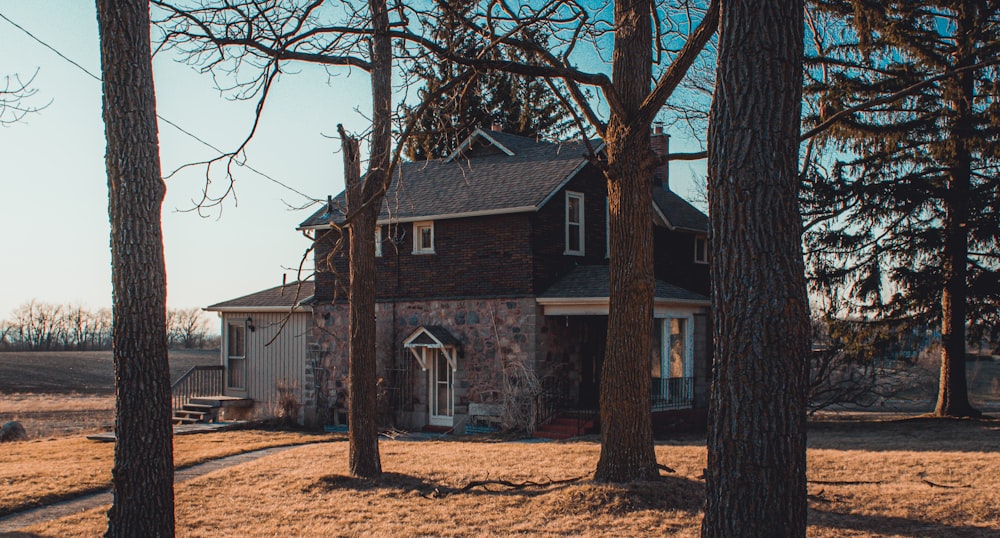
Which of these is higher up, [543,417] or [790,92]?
[790,92]

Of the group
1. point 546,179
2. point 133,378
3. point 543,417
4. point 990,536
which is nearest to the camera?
point 133,378

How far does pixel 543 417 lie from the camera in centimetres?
1855

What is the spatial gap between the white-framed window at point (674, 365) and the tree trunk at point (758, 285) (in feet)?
46.2

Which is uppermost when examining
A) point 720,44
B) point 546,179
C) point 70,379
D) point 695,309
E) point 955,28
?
point 955,28

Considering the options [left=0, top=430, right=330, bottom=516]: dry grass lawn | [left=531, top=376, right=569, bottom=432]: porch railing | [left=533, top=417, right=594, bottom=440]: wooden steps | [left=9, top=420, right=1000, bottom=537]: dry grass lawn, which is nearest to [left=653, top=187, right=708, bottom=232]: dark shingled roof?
[left=531, top=376, right=569, bottom=432]: porch railing

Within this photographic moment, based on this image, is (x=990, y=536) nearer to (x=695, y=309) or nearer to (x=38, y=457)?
(x=695, y=309)

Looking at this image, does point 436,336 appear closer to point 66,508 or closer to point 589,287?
point 589,287

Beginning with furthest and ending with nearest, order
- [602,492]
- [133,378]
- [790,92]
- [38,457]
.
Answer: [38,457] < [602,492] < [133,378] < [790,92]

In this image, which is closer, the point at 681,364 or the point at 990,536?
the point at 990,536

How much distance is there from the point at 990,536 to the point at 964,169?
45.7ft

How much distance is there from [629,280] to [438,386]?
11.4m

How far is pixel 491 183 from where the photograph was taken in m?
21.2

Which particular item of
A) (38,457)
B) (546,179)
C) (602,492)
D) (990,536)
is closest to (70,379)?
(38,457)

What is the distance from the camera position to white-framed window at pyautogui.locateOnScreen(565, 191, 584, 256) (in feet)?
67.4
